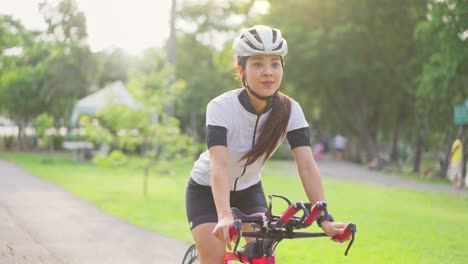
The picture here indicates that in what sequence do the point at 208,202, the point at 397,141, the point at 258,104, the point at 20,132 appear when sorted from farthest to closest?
the point at 20,132 < the point at 397,141 < the point at 208,202 < the point at 258,104

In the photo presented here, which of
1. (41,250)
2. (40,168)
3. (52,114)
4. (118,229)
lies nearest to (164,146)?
(118,229)

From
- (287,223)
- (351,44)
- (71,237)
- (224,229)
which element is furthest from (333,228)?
(351,44)

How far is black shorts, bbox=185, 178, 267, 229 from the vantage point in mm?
4094

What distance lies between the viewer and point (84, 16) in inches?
1326

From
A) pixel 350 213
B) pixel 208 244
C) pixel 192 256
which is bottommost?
pixel 350 213

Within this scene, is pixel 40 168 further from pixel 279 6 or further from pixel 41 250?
pixel 41 250

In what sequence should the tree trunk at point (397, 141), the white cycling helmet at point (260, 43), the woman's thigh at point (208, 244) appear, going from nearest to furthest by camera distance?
the white cycling helmet at point (260, 43) → the woman's thigh at point (208, 244) → the tree trunk at point (397, 141)

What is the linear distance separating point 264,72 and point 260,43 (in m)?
0.15

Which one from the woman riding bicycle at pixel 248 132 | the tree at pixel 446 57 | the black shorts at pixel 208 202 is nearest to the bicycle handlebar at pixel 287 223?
the woman riding bicycle at pixel 248 132

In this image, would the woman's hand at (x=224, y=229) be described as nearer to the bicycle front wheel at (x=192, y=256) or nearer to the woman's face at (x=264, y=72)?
the woman's face at (x=264, y=72)

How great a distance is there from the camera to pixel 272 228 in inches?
132

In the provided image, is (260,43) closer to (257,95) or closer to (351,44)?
(257,95)

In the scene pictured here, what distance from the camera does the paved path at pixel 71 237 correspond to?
7957mm

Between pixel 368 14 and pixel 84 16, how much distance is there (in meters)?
13.2
